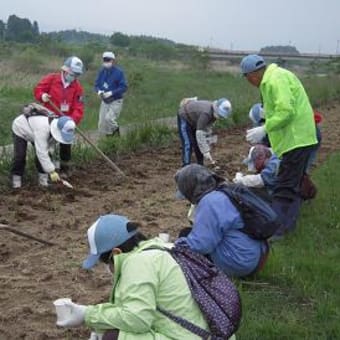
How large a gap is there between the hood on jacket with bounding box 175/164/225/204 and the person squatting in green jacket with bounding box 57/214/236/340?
106 cm

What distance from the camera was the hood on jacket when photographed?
150 inches

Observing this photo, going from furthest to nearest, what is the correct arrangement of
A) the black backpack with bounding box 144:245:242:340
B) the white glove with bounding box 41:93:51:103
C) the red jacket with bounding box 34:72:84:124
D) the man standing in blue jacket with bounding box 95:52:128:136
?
1. the man standing in blue jacket with bounding box 95:52:128:136
2. the red jacket with bounding box 34:72:84:124
3. the white glove with bounding box 41:93:51:103
4. the black backpack with bounding box 144:245:242:340

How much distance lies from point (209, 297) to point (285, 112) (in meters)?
2.77

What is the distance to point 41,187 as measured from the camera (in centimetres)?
719

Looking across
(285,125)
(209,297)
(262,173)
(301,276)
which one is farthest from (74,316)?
(285,125)

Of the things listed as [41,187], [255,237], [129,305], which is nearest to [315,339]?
[255,237]

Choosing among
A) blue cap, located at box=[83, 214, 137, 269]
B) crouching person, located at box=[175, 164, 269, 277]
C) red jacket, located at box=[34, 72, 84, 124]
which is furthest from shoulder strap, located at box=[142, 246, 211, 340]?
red jacket, located at box=[34, 72, 84, 124]

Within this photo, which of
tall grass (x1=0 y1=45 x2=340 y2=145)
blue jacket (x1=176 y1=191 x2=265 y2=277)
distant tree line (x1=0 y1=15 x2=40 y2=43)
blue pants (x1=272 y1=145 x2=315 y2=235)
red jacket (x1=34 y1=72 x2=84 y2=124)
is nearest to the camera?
blue jacket (x1=176 y1=191 x2=265 y2=277)

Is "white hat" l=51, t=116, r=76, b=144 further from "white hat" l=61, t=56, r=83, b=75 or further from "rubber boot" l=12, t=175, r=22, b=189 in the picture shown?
"white hat" l=61, t=56, r=83, b=75

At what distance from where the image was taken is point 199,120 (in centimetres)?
732

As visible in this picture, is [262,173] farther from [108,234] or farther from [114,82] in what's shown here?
[114,82]

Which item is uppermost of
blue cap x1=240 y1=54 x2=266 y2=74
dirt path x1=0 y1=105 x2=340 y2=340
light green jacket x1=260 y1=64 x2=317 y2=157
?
blue cap x1=240 y1=54 x2=266 y2=74

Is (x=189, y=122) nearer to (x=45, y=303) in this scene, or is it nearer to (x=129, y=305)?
(x=45, y=303)

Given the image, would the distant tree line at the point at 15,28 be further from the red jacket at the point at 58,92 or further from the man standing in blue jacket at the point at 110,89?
the red jacket at the point at 58,92
